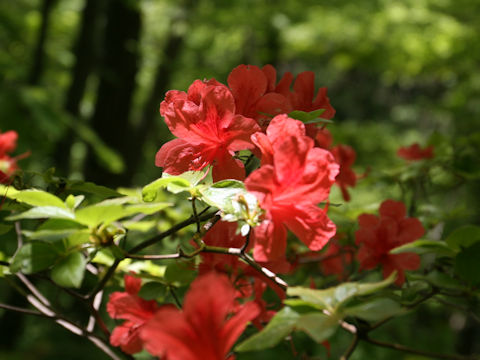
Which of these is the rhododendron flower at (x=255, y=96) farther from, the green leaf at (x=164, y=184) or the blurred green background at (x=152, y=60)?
the blurred green background at (x=152, y=60)

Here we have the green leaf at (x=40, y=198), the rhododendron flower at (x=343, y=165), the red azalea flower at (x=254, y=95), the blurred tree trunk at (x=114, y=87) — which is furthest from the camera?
the blurred tree trunk at (x=114, y=87)

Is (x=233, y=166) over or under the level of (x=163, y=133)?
over

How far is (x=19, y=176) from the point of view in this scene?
0.55m

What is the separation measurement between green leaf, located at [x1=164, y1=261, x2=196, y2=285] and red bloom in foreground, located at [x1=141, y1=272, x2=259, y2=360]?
8.8 inches

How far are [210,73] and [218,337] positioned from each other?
10.8 feet

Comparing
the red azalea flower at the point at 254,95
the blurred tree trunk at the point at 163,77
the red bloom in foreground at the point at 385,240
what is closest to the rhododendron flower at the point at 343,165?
the red bloom in foreground at the point at 385,240

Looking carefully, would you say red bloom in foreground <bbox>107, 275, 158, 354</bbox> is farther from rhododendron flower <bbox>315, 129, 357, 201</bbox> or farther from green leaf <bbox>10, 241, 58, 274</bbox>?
rhododendron flower <bbox>315, 129, 357, 201</bbox>

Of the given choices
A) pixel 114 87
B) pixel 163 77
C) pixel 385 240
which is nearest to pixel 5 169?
pixel 385 240

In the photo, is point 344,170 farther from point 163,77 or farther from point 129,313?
point 163,77

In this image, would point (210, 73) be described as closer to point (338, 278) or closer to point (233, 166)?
point (338, 278)

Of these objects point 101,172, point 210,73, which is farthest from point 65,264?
point 210,73

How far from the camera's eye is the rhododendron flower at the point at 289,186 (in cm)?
42

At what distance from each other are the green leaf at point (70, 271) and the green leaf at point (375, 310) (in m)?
0.23

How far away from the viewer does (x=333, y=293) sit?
40 cm
